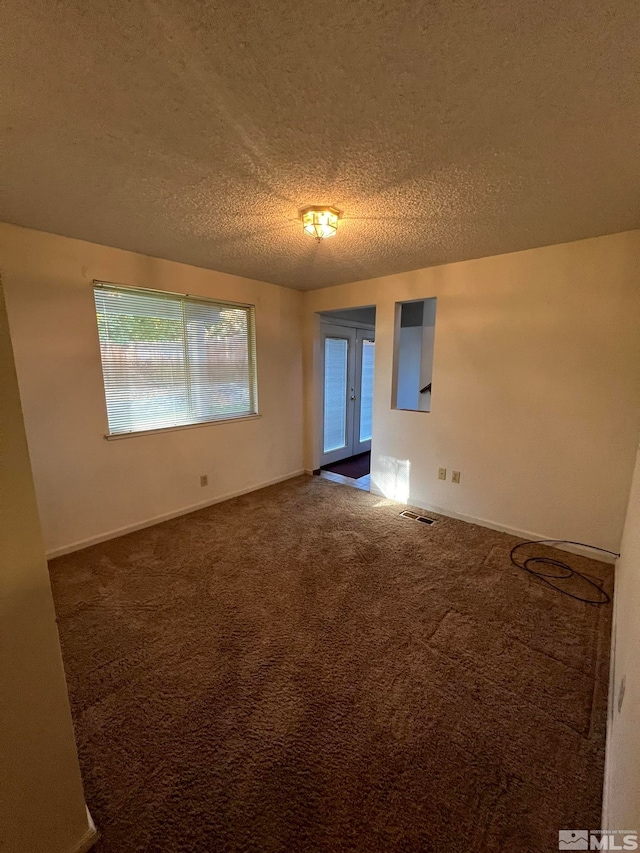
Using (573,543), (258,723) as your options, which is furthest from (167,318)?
(573,543)

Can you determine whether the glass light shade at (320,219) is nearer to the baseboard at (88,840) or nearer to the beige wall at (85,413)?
the beige wall at (85,413)

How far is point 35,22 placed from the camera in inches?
35.9

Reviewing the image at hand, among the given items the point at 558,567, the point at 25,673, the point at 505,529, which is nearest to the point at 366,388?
the point at 505,529

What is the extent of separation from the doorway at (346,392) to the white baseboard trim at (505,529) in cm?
103

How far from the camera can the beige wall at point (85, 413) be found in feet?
7.82

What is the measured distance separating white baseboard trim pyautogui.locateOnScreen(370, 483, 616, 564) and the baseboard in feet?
9.98

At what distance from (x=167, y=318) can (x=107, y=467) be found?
142cm

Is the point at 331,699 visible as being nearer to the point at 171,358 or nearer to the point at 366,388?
the point at 171,358

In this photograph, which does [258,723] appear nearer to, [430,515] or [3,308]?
[3,308]

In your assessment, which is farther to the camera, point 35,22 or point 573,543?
point 573,543

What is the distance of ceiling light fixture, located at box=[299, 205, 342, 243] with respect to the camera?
1.96 metres

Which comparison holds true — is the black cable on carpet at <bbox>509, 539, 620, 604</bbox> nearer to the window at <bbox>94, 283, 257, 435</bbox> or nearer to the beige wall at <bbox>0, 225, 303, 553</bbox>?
the beige wall at <bbox>0, 225, 303, 553</bbox>

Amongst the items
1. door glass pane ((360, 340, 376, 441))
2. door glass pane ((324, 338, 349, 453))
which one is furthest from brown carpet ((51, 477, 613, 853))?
door glass pane ((360, 340, 376, 441))

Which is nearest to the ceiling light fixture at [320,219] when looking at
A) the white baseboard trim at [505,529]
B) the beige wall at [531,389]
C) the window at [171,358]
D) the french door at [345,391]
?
the beige wall at [531,389]
